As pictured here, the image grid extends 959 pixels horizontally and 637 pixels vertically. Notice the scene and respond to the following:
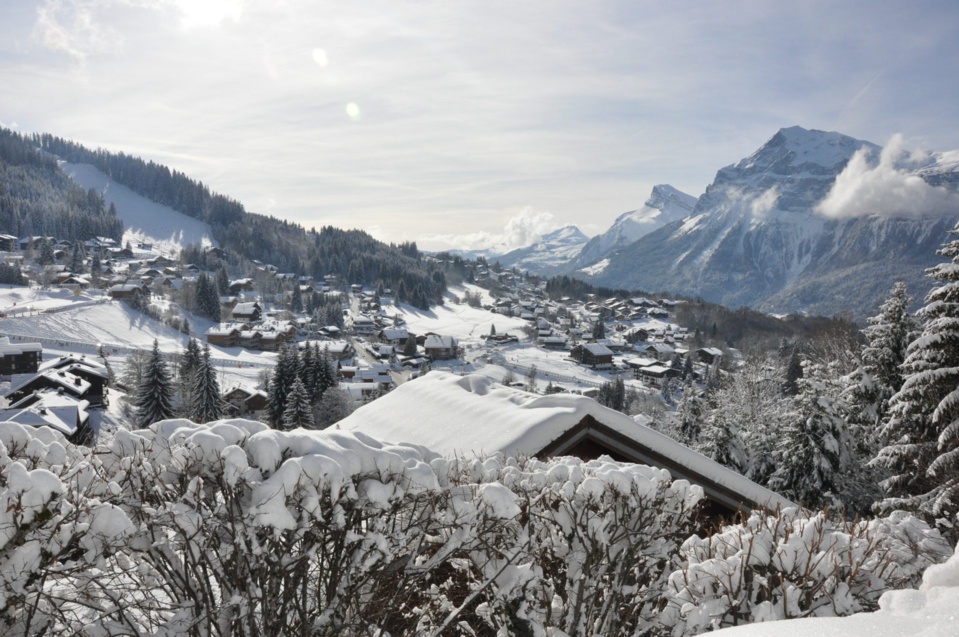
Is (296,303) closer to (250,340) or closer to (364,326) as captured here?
(364,326)

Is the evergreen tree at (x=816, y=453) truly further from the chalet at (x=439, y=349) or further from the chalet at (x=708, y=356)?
the chalet at (x=708, y=356)

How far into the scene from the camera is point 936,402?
41.9 ft

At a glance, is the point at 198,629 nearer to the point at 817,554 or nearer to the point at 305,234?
the point at 817,554

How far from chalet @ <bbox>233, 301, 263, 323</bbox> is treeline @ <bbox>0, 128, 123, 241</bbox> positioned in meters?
69.8

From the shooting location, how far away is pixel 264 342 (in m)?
81.7

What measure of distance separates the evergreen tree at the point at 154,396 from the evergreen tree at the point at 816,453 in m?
37.3

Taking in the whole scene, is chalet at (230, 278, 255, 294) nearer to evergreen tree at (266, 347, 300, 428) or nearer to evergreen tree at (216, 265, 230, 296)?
evergreen tree at (216, 265, 230, 296)

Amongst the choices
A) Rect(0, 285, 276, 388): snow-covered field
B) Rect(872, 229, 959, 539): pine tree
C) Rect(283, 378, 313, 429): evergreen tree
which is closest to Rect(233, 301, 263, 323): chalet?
Rect(0, 285, 276, 388): snow-covered field

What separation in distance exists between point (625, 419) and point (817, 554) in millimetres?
4305

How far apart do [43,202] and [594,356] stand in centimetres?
15536

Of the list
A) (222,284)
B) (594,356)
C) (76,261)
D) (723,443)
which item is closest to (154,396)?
(723,443)

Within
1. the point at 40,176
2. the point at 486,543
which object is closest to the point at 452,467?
the point at 486,543

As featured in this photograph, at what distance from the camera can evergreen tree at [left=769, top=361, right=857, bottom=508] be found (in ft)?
57.4

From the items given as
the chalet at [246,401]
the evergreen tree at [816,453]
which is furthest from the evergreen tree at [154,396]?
the evergreen tree at [816,453]
